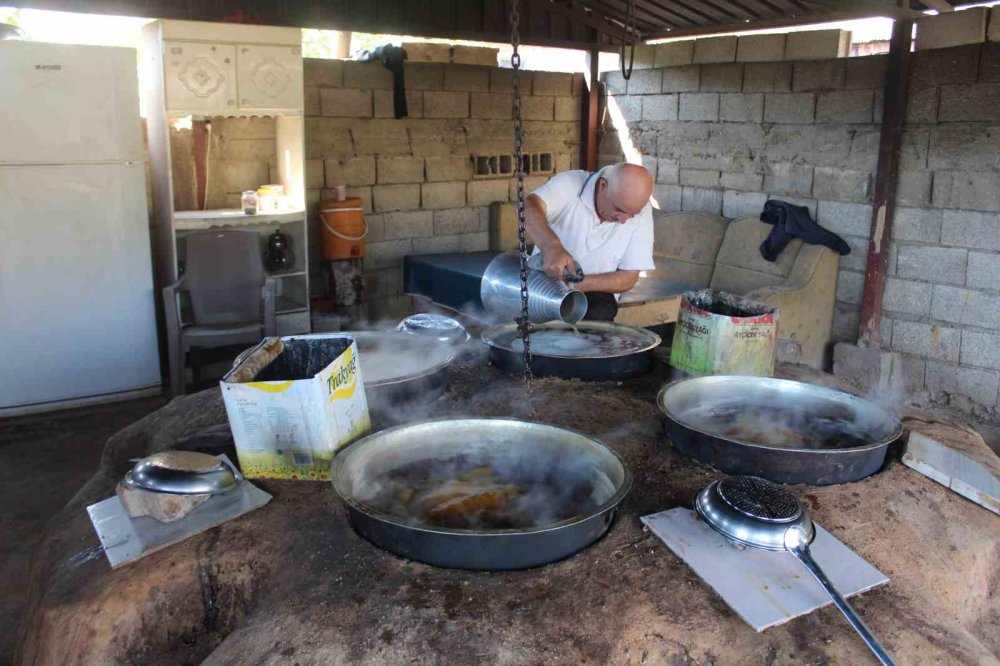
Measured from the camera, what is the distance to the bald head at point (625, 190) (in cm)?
322

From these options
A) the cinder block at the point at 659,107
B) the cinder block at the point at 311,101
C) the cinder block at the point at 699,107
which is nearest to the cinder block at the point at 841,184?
the cinder block at the point at 699,107

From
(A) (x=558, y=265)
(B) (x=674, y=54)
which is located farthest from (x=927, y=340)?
(A) (x=558, y=265)

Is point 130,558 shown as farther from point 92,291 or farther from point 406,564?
point 92,291

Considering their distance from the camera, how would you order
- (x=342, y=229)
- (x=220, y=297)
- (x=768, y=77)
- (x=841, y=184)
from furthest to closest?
(x=342, y=229), (x=768, y=77), (x=841, y=184), (x=220, y=297)

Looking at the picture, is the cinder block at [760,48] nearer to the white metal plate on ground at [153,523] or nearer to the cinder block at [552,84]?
the cinder block at [552,84]

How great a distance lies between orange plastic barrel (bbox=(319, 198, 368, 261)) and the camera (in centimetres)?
607

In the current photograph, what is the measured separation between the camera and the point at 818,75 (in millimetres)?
5676

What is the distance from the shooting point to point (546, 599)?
59.4 inches

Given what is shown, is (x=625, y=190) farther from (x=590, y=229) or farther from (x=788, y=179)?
(x=788, y=179)

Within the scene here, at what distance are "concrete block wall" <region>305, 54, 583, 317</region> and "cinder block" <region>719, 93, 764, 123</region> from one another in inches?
68.8

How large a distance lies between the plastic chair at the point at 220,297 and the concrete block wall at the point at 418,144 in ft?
3.62

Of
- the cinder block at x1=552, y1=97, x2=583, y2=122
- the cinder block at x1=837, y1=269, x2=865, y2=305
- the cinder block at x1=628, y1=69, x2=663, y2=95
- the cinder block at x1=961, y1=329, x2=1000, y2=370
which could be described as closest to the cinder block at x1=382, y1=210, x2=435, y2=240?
the cinder block at x1=552, y1=97, x2=583, y2=122

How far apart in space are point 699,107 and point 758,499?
549 centimetres

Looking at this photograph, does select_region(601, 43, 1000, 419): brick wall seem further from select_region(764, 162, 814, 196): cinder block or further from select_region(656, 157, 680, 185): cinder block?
select_region(656, 157, 680, 185): cinder block
